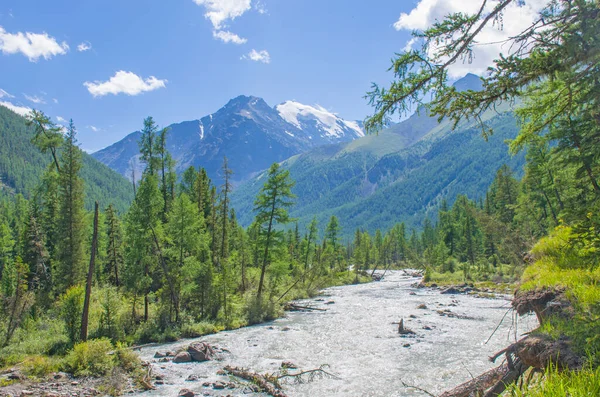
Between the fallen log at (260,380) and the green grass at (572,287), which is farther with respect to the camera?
the fallen log at (260,380)

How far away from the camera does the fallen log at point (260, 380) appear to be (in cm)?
1334

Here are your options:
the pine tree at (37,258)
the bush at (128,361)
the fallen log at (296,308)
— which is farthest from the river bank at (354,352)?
the pine tree at (37,258)

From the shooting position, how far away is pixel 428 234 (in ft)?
378

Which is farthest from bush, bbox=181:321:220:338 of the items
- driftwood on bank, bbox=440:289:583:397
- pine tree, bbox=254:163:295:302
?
driftwood on bank, bbox=440:289:583:397

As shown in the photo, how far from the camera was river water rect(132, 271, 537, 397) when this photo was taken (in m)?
13.8

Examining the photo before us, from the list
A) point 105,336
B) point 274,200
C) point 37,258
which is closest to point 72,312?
point 105,336

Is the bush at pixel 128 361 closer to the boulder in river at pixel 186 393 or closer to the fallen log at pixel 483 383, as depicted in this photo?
the boulder in river at pixel 186 393

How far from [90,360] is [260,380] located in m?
8.44

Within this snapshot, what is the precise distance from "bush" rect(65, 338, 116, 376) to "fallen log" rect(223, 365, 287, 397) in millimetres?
5405

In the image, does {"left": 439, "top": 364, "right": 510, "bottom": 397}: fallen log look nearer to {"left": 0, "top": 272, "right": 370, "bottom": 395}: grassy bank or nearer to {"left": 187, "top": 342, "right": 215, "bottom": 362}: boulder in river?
{"left": 0, "top": 272, "right": 370, "bottom": 395}: grassy bank

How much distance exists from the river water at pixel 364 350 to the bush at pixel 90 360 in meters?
2.02

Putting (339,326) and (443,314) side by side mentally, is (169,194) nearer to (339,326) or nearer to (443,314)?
(339,326)

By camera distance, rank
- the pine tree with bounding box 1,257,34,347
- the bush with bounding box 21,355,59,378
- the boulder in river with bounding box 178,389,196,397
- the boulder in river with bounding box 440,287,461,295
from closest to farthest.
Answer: the boulder in river with bounding box 178,389,196,397 → the bush with bounding box 21,355,59,378 → the pine tree with bounding box 1,257,34,347 → the boulder in river with bounding box 440,287,461,295

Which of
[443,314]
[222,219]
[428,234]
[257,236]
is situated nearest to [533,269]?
[443,314]
